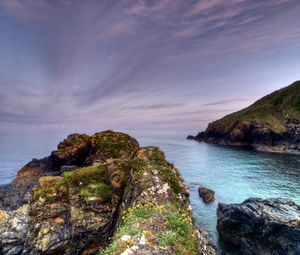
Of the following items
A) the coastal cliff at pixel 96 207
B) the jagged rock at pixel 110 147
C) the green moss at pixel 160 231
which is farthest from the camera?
the jagged rock at pixel 110 147

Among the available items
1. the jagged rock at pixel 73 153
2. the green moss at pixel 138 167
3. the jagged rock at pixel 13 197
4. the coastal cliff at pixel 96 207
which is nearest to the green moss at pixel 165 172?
the coastal cliff at pixel 96 207

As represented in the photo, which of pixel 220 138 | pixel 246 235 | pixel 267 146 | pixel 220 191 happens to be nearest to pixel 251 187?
pixel 220 191

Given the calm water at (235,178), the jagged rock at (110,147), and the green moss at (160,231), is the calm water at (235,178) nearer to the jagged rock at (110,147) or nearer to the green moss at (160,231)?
the jagged rock at (110,147)

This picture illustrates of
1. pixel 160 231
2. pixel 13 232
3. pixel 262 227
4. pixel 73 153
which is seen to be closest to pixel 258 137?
pixel 73 153

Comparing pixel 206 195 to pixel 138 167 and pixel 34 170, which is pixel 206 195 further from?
pixel 34 170

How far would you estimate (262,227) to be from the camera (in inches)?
1259

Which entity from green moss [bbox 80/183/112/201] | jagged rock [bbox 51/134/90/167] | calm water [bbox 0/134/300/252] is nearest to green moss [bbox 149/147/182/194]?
green moss [bbox 80/183/112/201]

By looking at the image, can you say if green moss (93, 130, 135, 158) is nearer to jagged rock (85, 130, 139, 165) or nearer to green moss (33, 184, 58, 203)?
jagged rock (85, 130, 139, 165)

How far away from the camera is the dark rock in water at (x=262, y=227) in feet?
95.2

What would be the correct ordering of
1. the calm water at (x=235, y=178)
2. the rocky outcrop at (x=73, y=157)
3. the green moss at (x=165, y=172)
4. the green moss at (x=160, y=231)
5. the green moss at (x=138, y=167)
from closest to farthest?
the green moss at (x=160, y=231) < the green moss at (x=165, y=172) < the green moss at (x=138, y=167) < the rocky outcrop at (x=73, y=157) < the calm water at (x=235, y=178)

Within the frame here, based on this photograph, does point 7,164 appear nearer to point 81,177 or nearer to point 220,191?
point 220,191

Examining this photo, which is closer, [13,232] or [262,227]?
[13,232]

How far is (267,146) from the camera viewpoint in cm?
14588

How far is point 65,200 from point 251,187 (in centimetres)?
5537
